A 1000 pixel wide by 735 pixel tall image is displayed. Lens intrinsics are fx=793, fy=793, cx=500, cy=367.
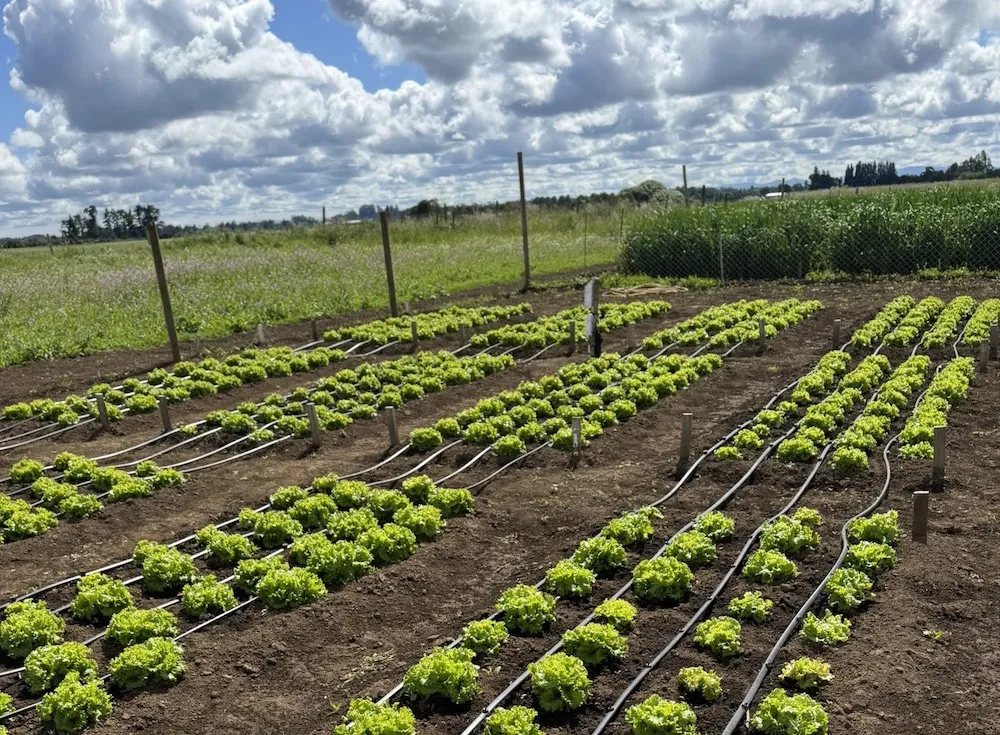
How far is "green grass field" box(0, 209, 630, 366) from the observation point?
18822 mm

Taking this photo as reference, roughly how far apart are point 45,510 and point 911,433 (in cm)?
958

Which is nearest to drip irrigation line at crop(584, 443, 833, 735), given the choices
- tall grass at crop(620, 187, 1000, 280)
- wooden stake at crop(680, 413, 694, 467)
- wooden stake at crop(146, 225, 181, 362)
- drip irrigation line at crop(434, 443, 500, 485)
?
wooden stake at crop(680, 413, 694, 467)

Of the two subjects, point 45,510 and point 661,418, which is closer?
point 45,510

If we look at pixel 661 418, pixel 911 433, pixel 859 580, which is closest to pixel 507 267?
pixel 661 418

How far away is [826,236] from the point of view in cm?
2345

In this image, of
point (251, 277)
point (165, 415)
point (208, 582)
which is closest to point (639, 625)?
point (208, 582)

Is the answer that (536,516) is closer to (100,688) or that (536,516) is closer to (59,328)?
(100,688)

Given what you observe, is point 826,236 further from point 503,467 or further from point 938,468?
point 503,467

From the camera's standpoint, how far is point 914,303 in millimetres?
17906

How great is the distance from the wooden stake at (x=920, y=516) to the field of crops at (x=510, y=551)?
0.16 metres

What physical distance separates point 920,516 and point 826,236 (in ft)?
60.6

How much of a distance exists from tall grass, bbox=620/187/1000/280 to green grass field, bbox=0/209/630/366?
4820 millimetres

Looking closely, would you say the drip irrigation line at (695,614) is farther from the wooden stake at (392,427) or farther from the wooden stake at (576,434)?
the wooden stake at (392,427)

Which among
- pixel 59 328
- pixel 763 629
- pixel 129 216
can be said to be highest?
pixel 129 216
